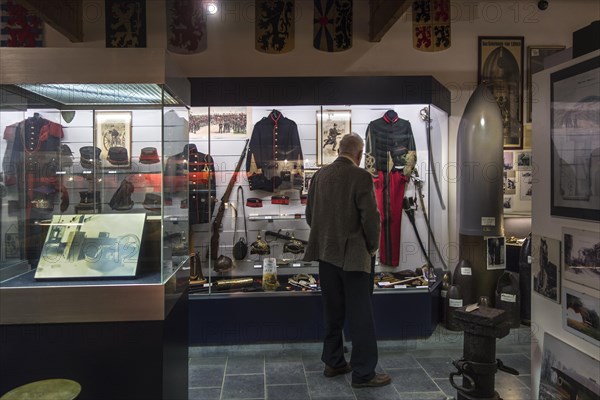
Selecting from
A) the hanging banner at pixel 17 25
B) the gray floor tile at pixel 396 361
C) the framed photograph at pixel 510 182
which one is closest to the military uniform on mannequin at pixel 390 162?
the gray floor tile at pixel 396 361

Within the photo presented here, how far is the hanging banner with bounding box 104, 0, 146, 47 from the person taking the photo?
14.5 ft

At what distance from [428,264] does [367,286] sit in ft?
5.05

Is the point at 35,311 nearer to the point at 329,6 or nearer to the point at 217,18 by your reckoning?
the point at 217,18

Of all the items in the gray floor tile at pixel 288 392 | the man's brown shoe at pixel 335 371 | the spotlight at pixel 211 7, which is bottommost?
the gray floor tile at pixel 288 392

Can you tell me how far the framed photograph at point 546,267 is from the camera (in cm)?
200

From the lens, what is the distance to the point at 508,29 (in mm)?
4695

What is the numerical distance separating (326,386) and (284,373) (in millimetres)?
415

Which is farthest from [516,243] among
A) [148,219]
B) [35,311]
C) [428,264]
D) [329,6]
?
[35,311]

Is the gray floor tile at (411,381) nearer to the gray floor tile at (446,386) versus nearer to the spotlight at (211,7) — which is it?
the gray floor tile at (446,386)

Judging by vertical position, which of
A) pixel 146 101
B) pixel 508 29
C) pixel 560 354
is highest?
pixel 508 29

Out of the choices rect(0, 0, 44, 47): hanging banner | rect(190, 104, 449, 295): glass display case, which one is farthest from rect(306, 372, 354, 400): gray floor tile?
rect(0, 0, 44, 47): hanging banner

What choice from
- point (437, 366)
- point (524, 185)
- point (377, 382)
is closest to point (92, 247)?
point (377, 382)

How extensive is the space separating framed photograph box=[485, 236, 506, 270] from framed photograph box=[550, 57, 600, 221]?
205 cm

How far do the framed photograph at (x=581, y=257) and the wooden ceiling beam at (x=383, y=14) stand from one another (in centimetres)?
240
